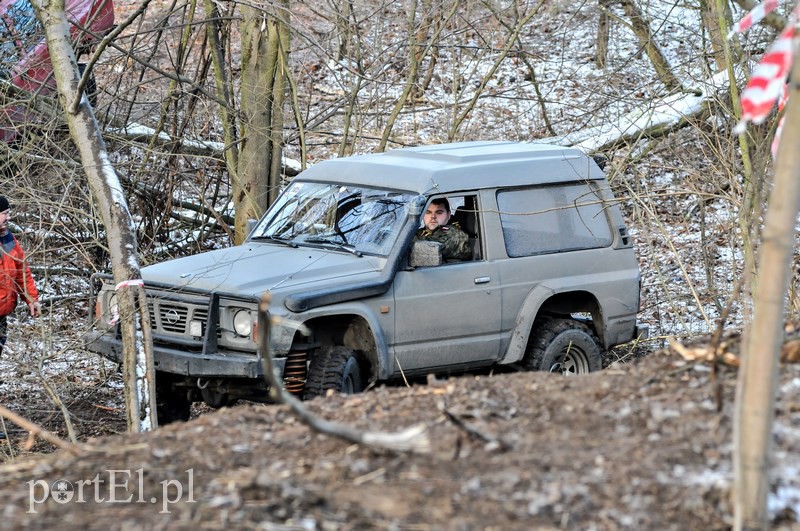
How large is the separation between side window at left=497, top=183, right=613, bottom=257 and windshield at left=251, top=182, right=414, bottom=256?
0.89m

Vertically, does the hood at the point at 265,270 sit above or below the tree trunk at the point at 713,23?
below

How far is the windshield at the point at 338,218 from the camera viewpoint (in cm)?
727

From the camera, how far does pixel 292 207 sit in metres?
7.87

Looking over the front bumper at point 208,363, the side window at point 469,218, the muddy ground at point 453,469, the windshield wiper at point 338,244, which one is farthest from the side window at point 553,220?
the muddy ground at point 453,469

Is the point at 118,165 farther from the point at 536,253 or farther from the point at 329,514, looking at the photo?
the point at 329,514

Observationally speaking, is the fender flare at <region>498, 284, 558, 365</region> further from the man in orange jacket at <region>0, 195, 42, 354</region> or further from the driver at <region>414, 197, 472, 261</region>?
the man in orange jacket at <region>0, 195, 42, 354</region>

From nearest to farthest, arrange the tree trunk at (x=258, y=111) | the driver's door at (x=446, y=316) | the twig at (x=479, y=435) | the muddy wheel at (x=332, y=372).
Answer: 1. the twig at (x=479, y=435)
2. the muddy wheel at (x=332, y=372)
3. the driver's door at (x=446, y=316)
4. the tree trunk at (x=258, y=111)

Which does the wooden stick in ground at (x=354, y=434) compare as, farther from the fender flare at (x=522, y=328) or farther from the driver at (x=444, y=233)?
the fender flare at (x=522, y=328)

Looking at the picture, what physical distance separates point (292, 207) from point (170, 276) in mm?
1236


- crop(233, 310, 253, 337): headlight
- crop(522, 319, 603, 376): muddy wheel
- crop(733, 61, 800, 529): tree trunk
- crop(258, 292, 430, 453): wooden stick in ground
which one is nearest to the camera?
crop(733, 61, 800, 529): tree trunk

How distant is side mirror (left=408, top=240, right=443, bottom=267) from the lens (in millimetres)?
7059

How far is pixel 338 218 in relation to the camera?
756cm

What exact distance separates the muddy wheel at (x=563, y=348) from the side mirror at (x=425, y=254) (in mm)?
1241

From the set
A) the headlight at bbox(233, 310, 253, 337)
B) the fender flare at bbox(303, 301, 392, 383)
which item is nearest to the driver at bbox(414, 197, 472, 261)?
the fender flare at bbox(303, 301, 392, 383)
